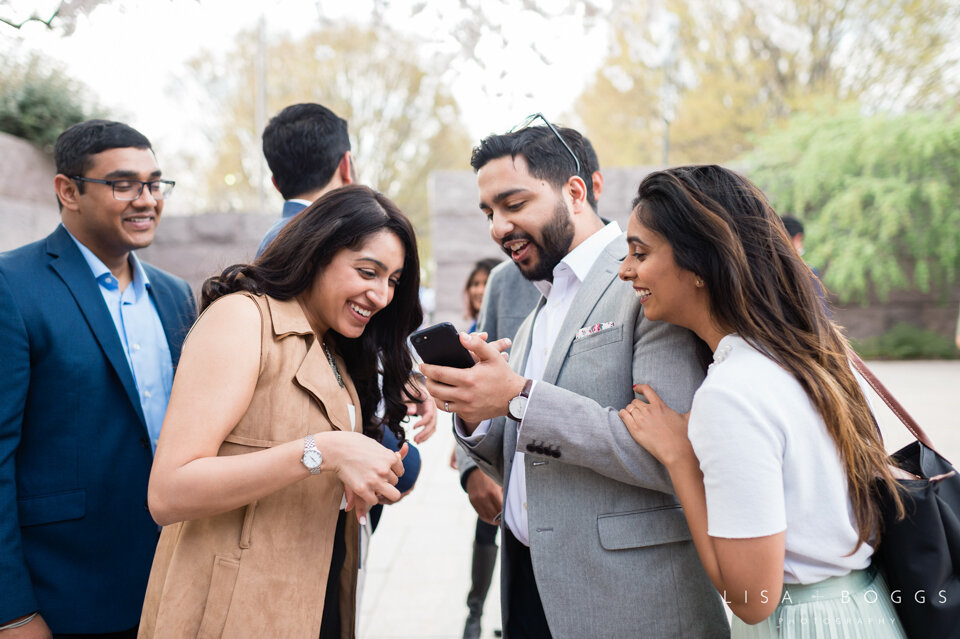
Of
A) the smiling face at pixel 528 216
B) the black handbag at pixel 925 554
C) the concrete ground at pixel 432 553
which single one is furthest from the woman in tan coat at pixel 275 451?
the concrete ground at pixel 432 553

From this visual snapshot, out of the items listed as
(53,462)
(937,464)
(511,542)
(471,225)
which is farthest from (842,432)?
(471,225)

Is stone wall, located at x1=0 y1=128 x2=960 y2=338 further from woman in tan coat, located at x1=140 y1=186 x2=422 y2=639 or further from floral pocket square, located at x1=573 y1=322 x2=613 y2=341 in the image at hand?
floral pocket square, located at x1=573 y1=322 x2=613 y2=341

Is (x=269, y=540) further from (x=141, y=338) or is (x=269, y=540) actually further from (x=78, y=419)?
(x=141, y=338)

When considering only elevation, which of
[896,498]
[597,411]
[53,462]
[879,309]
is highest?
[597,411]

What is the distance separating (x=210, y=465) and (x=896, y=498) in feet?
4.73

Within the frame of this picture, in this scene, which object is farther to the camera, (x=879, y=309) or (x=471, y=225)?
(x=879, y=309)

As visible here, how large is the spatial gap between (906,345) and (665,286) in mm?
11256

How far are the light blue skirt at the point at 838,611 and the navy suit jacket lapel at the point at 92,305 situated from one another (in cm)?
194

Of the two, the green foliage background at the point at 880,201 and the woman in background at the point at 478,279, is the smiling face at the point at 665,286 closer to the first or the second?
the woman in background at the point at 478,279

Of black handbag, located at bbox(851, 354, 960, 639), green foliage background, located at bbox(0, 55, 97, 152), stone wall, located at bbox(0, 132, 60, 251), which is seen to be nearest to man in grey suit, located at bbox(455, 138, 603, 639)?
black handbag, located at bbox(851, 354, 960, 639)

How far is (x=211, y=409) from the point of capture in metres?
1.52

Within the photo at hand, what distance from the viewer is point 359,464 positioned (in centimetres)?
155

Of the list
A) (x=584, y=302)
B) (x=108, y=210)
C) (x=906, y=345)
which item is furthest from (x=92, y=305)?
(x=906, y=345)

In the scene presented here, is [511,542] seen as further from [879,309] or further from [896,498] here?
[879,309]
